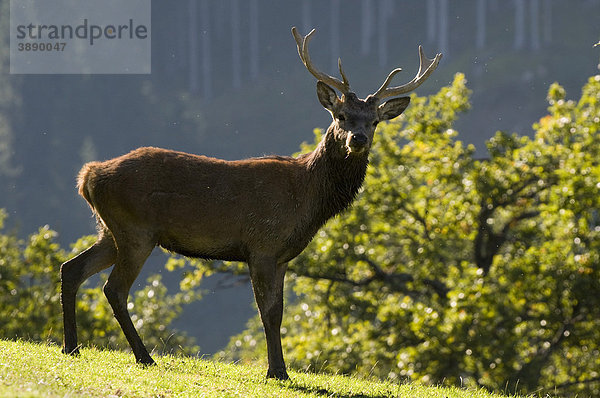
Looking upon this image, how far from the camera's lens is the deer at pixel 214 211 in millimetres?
8703

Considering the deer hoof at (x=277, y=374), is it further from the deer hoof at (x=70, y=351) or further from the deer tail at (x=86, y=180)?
the deer tail at (x=86, y=180)

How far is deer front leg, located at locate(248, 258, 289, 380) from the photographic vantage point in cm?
870

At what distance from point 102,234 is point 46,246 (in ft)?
47.8

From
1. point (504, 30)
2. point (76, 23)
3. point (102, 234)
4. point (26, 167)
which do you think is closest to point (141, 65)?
point (76, 23)

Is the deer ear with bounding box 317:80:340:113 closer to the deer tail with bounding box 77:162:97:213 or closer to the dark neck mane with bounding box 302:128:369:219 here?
the dark neck mane with bounding box 302:128:369:219

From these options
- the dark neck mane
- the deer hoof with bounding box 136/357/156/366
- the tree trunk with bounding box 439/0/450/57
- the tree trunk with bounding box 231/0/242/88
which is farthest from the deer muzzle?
the tree trunk with bounding box 231/0/242/88

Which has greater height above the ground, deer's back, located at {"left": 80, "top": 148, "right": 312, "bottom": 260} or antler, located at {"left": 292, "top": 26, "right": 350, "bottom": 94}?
antler, located at {"left": 292, "top": 26, "right": 350, "bottom": 94}

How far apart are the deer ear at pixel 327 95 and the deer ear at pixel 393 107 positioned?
0.63m

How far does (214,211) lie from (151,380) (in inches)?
84.9

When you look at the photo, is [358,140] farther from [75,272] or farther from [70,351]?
[70,351]

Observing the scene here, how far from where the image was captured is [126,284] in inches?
338

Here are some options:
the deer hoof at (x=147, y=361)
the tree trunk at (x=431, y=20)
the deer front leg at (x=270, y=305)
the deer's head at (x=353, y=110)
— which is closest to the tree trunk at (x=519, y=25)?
the tree trunk at (x=431, y=20)

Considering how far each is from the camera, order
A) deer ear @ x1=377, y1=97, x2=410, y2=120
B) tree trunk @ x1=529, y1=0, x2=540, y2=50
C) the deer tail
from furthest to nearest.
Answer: tree trunk @ x1=529, y1=0, x2=540, y2=50 < deer ear @ x1=377, y1=97, x2=410, y2=120 < the deer tail

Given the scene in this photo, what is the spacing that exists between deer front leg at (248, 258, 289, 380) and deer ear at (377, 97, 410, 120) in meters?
2.36
